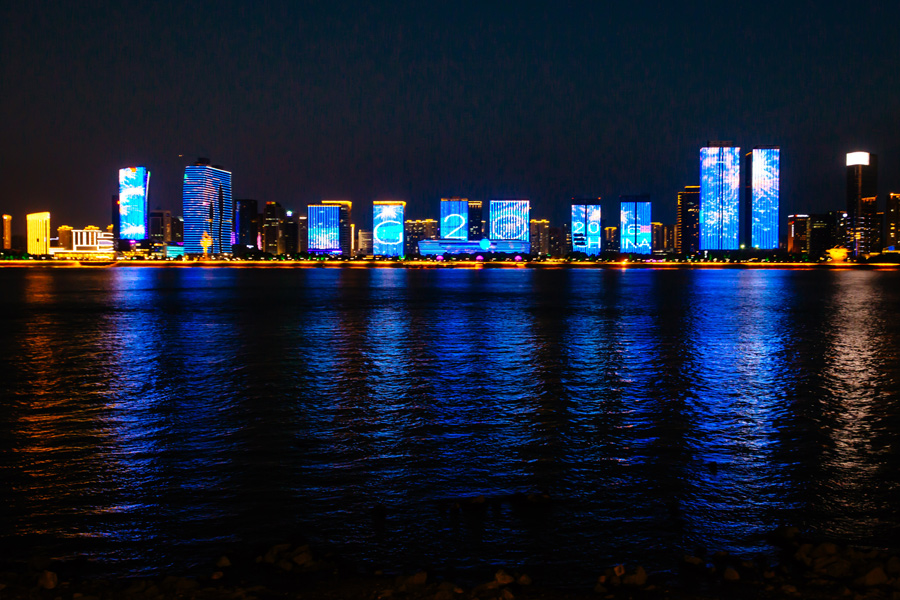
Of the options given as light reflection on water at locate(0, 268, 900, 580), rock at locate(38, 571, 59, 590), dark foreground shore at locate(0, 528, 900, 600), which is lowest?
light reflection on water at locate(0, 268, 900, 580)

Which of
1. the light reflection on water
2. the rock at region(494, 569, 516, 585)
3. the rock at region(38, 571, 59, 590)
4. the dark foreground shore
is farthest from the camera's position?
the light reflection on water

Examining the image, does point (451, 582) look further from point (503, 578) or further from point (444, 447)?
point (444, 447)

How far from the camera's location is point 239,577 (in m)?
7.99

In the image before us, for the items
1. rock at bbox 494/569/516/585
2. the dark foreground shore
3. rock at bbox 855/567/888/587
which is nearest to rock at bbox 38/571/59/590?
the dark foreground shore

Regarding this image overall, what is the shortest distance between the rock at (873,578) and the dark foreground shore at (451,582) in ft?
0.03

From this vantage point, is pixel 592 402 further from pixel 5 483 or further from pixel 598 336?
pixel 598 336

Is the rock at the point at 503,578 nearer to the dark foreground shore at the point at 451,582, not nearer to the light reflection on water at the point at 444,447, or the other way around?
the dark foreground shore at the point at 451,582

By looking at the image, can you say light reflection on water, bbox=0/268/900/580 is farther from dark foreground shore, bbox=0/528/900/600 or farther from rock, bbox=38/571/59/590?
rock, bbox=38/571/59/590

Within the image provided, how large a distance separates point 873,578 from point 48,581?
9361 millimetres

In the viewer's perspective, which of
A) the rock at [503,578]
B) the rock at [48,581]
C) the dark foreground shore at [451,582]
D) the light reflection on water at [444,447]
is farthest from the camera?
the light reflection on water at [444,447]

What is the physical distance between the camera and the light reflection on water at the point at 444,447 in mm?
9406

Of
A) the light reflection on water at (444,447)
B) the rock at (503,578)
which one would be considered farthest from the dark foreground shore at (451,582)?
the light reflection on water at (444,447)

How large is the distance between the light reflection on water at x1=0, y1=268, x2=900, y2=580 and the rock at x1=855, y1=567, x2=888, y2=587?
4.90ft

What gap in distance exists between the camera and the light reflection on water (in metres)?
9.41
